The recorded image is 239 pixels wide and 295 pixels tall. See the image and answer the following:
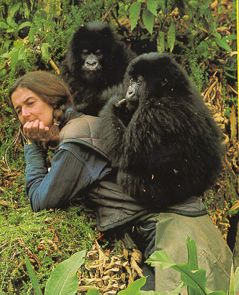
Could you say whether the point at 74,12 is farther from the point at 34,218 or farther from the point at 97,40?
the point at 34,218

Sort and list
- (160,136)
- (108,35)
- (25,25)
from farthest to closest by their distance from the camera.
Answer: (108,35)
(25,25)
(160,136)

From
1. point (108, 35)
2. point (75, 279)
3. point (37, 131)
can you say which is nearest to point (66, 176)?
point (37, 131)

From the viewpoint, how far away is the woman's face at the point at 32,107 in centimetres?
472

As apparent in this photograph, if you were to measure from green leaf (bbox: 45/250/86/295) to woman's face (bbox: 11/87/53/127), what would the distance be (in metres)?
2.19

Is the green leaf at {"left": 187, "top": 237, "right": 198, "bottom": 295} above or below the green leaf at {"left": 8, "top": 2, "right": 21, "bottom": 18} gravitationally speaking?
below

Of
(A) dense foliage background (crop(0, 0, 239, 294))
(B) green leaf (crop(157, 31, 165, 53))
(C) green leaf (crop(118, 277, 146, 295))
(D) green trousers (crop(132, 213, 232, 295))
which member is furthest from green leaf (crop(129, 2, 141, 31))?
(C) green leaf (crop(118, 277, 146, 295))

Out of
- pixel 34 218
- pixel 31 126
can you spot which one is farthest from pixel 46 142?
pixel 34 218

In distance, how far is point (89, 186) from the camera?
15.0ft

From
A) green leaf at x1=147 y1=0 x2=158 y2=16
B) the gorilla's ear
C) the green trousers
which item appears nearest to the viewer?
the green trousers

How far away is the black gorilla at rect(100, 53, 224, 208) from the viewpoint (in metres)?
4.37

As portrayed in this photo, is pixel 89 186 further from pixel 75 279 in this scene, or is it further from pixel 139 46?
pixel 139 46

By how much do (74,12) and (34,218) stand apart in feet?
7.82

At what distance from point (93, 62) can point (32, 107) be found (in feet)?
5.91

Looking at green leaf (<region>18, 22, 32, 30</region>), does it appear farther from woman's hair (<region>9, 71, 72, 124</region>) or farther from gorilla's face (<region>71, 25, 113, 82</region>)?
woman's hair (<region>9, 71, 72, 124</region>)
